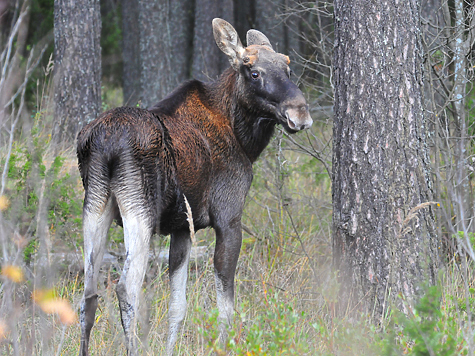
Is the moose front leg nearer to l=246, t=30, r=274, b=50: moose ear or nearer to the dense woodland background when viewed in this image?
the dense woodland background

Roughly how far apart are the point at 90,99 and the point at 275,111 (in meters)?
5.27

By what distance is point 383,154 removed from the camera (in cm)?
452

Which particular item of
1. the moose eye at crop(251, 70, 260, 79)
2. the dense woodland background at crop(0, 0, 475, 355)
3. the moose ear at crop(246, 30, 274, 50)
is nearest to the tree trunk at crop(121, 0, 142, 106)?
the dense woodland background at crop(0, 0, 475, 355)

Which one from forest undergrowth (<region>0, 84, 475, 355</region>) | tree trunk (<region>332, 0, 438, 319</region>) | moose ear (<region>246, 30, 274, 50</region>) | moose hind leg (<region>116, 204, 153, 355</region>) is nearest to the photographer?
forest undergrowth (<region>0, 84, 475, 355</region>)

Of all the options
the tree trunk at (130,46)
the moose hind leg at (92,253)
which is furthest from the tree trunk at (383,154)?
the tree trunk at (130,46)

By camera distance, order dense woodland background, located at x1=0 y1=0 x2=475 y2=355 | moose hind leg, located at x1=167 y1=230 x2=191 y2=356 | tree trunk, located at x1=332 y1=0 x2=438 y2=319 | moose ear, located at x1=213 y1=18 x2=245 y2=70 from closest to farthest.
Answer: dense woodland background, located at x1=0 y1=0 x2=475 y2=355, tree trunk, located at x1=332 y1=0 x2=438 y2=319, moose hind leg, located at x1=167 y1=230 x2=191 y2=356, moose ear, located at x1=213 y1=18 x2=245 y2=70

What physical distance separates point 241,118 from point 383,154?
1260 millimetres

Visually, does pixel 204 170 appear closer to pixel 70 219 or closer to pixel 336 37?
pixel 336 37

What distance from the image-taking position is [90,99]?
9.06 m

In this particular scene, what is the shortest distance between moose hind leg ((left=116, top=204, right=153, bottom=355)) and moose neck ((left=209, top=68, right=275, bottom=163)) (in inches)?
53.7

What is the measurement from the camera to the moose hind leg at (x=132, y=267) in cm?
384

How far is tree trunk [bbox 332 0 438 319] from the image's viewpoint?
451 cm

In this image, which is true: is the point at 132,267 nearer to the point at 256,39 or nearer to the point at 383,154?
the point at 383,154

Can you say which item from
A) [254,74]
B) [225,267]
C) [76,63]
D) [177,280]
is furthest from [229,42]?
[76,63]
